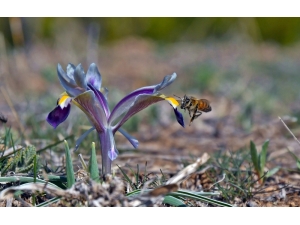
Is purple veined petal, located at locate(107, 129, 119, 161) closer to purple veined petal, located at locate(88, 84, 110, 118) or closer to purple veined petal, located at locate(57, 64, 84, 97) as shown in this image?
purple veined petal, located at locate(88, 84, 110, 118)

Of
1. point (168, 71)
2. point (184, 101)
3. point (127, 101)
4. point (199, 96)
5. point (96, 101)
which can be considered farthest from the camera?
point (168, 71)

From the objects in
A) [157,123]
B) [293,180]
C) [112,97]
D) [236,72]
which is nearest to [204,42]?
[236,72]

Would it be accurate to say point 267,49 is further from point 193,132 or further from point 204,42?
point 193,132

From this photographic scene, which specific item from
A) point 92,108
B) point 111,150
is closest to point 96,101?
point 92,108

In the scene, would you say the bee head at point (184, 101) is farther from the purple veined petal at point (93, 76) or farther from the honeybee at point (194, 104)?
the purple veined petal at point (93, 76)

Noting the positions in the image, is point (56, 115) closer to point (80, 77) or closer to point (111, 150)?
point (80, 77)

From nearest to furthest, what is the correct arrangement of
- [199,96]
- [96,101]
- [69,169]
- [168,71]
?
[69,169] → [96,101] → [199,96] → [168,71]
